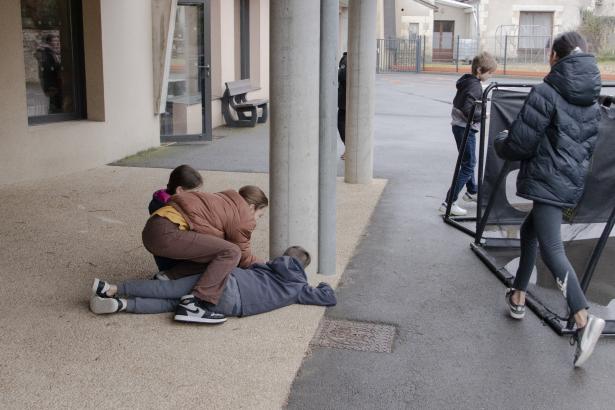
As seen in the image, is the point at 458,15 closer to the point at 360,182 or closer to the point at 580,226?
the point at 360,182

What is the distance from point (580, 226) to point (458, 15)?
1794 inches

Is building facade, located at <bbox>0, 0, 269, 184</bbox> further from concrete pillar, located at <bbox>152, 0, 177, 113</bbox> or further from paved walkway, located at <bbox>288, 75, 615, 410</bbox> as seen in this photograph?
paved walkway, located at <bbox>288, 75, 615, 410</bbox>

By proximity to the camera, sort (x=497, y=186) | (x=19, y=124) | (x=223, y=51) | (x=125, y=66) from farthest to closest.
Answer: (x=223, y=51)
(x=125, y=66)
(x=19, y=124)
(x=497, y=186)

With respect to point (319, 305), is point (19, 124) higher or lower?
higher

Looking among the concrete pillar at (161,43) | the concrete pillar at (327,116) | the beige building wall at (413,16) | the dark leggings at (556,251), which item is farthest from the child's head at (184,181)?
the beige building wall at (413,16)

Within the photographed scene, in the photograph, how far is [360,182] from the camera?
9.68 metres

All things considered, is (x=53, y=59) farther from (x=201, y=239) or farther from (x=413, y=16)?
(x=413, y=16)

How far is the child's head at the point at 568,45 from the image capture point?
181 inches

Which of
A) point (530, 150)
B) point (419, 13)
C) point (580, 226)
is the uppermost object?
point (419, 13)

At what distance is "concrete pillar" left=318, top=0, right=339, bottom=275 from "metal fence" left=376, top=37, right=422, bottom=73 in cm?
3644

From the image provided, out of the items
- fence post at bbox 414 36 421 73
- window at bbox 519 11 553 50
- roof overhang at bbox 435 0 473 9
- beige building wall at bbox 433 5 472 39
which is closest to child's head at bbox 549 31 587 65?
fence post at bbox 414 36 421 73

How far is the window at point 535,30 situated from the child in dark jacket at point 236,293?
1548 inches

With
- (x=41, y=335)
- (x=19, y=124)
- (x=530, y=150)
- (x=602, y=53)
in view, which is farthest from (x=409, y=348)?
(x=602, y=53)

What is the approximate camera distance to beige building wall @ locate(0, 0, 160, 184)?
8930 millimetres
